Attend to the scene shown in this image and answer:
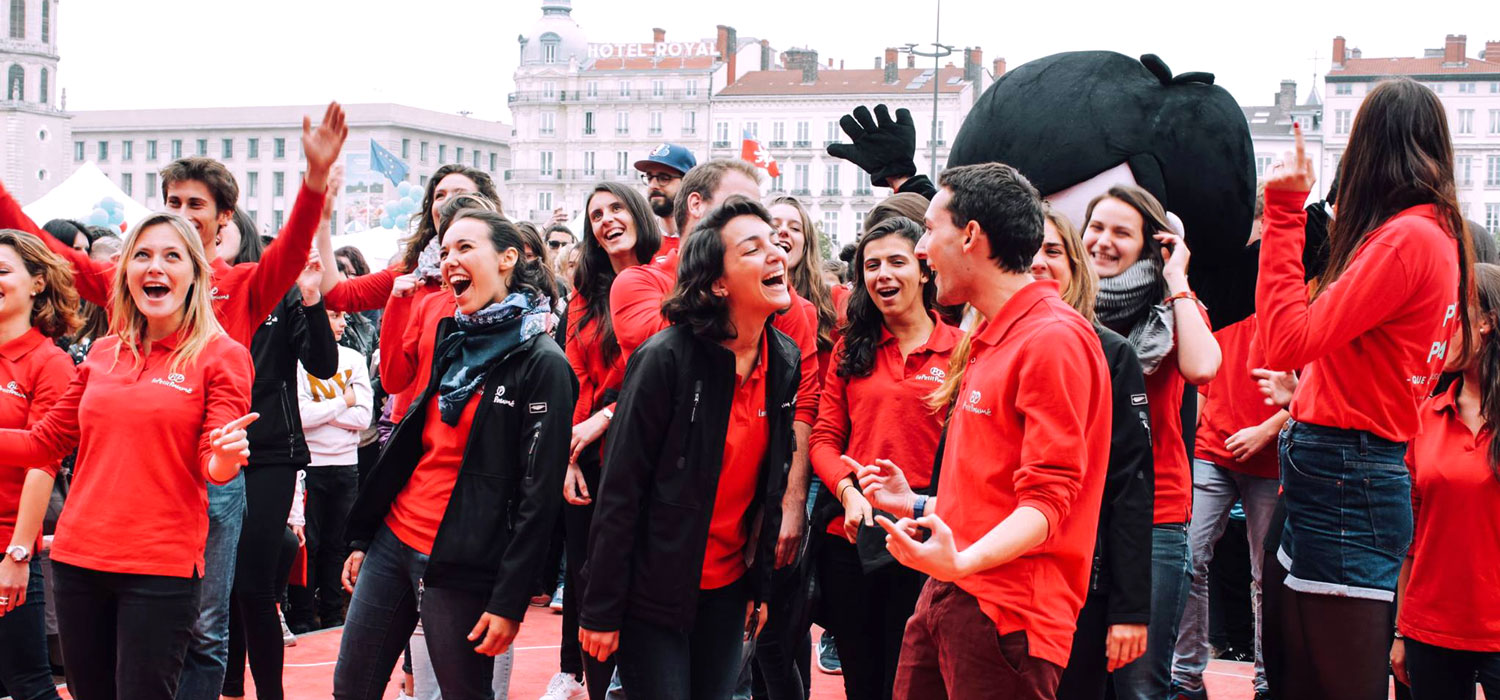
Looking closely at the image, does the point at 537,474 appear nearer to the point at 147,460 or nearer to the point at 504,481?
the point at 504,481

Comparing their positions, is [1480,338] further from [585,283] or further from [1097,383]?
[585,283]

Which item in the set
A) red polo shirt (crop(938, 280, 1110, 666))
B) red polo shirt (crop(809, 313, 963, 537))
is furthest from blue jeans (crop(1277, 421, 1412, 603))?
red polo shirt (crop(809, 313, 963, 537))

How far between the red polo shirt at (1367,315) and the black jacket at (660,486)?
1477 mm

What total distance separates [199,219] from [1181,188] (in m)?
3.43

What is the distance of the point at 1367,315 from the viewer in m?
3.77

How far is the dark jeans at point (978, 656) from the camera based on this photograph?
331 centimetres

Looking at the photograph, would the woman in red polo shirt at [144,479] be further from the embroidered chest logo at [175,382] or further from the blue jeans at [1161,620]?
the blue jeans at [1161,620]

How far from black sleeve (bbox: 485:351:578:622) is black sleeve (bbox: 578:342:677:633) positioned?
0.25 m

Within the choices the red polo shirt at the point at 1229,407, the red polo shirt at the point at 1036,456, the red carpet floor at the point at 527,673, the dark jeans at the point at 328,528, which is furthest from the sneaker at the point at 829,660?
the red polo shirt at the point at 1036,456

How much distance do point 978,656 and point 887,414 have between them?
1470mm

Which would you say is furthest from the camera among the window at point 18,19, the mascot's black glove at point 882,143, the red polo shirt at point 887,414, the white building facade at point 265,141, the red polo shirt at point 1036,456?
the window at point 18,19

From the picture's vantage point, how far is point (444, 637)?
14.2ft

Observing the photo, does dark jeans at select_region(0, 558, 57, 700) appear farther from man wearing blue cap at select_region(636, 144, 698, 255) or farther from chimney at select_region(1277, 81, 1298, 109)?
chimney at select_region(1277, 81, 1298, 109)

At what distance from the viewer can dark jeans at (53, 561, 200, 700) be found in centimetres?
439
